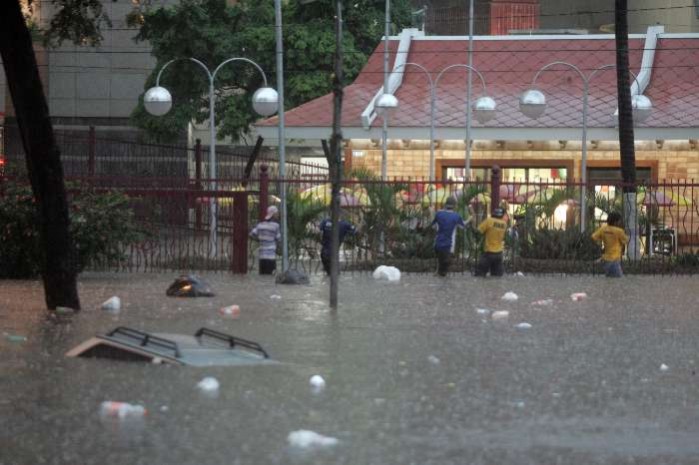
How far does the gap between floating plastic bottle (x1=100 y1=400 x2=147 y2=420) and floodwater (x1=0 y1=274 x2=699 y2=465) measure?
0.08 metres

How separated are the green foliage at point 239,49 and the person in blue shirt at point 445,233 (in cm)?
1731

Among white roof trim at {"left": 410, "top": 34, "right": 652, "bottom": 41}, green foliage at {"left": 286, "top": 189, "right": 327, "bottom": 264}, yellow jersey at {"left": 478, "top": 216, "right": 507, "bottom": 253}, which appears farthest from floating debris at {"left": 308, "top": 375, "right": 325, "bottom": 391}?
white roof trim at {"left": 410, "top": 34, "right": 652, "bottom": 41}

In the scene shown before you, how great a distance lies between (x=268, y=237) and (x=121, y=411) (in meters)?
16.4

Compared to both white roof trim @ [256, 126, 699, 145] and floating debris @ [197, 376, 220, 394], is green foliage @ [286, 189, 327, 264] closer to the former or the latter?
white roof trim @ [256, 126, 699, 145]

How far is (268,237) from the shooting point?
27.8 meters

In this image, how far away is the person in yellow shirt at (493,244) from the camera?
2797 centimetres

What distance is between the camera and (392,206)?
29906 mm

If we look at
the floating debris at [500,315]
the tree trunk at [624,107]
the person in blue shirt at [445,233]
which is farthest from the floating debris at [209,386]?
the tree trunk at [624,107]

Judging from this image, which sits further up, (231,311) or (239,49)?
(239,49)

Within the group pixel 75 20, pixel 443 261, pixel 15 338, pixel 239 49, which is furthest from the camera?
pixel 239 49

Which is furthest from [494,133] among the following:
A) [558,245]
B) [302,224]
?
[302,224]

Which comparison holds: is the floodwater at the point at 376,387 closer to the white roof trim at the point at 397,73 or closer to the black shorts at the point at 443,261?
the black shorts at the point at 443,261

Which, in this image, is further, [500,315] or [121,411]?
[500,315]

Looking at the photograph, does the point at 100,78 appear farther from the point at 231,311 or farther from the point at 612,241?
the point at 231,311
